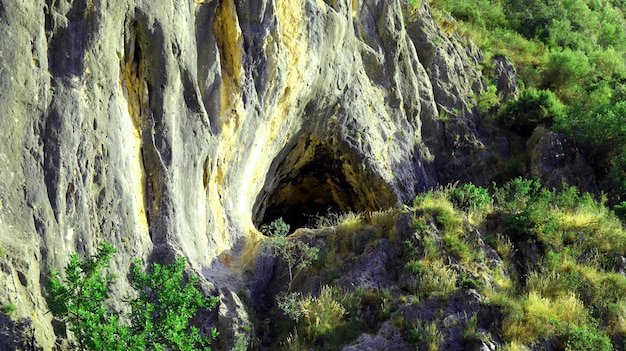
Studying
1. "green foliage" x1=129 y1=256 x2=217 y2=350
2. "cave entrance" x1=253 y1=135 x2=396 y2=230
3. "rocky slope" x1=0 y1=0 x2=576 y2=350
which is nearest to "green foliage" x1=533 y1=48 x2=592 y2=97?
"rocky slope" x1=0 y1=0 x2=576 y2=350

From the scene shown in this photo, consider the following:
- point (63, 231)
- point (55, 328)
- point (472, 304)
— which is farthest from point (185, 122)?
point (472, 304)

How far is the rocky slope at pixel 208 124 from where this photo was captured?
944 cm

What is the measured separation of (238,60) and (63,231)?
5.71 meters

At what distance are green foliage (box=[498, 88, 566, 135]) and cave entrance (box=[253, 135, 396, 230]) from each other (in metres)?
5.34

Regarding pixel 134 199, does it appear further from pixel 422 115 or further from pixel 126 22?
pixel 422 115

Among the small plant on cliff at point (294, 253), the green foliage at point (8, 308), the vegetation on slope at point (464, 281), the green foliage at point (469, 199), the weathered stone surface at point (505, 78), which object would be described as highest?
the weathered stone surface at point (505, 78)

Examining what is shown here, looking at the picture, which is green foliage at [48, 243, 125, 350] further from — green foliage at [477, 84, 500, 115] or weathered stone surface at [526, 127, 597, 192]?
green foliage at [477, 84, 500, 115]

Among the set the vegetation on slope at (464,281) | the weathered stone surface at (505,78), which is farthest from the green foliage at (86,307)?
the weathered stone surface at (505,78)

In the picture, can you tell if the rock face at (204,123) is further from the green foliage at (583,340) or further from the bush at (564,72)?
the green foliage at (583,340)

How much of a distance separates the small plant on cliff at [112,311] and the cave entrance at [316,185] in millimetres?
7362

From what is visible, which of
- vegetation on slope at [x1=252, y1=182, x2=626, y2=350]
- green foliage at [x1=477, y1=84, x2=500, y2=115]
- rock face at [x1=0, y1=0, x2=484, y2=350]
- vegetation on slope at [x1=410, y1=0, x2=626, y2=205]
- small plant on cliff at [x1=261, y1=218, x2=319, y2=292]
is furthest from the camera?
green foliage at [x1=477, y1=84, x2=500, y2=115]

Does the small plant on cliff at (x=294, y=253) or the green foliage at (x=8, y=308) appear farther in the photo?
the small plant on cliff at (x=294, y=253)

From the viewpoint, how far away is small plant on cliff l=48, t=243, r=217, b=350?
855 cm

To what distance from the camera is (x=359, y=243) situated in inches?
551
